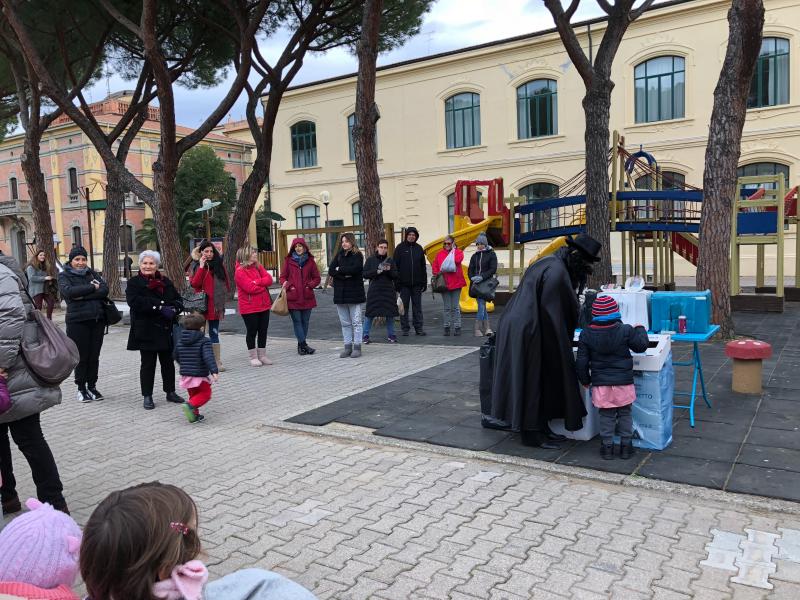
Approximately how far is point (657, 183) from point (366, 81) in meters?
8.34

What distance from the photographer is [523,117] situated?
2484 centimetres

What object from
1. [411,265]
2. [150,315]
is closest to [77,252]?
[150,315]

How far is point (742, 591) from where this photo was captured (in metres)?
3.00

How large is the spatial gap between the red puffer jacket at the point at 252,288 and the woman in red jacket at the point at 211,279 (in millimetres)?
221

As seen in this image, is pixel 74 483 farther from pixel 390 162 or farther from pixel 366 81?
pixel 390 162

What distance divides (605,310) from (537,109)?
21331 mm

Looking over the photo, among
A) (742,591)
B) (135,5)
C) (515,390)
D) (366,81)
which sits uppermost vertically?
(135,5)

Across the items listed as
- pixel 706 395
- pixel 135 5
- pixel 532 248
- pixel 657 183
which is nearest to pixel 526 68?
pixel 532 248

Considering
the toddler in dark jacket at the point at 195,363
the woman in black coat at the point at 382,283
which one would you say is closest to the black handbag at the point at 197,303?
the toddler in dark jacket at the point at 195,363

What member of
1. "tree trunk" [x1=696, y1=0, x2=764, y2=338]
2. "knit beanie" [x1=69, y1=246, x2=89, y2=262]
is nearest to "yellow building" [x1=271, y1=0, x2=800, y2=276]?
"tree trunk" [x1=696, y1=0, x2=764, y2=338]

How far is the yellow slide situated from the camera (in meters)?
14.1

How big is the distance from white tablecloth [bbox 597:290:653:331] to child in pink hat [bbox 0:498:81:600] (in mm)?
4599

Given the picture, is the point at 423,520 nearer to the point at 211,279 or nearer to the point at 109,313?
the point at 109,313

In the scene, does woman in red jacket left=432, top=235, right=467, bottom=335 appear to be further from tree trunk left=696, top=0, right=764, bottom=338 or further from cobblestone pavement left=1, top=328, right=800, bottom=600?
cobblestone pavement left=1, top=328, right=800, bottom=600
